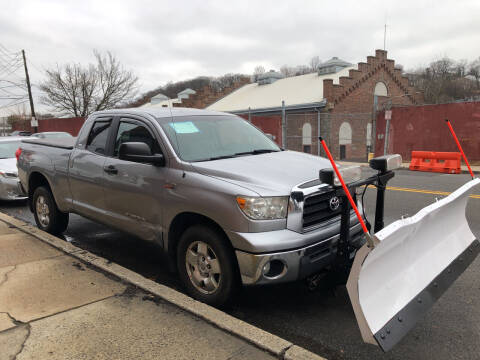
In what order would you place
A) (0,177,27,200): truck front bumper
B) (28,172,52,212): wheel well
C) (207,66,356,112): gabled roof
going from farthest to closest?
(207,66,356,112): gabled roof
(0,177,27,200): truck front bumper
(28,172,52,212): wheel well

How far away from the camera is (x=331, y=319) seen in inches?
132

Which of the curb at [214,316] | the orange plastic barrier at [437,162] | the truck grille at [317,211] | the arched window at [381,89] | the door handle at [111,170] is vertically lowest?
the orange plastic barrier at [437,162]

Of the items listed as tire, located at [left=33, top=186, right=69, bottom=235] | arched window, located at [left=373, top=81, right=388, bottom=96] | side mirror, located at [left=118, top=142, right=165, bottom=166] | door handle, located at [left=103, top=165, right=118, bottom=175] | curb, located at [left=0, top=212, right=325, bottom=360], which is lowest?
curb, located at [left=0, top=212, right=325, bottom=360]

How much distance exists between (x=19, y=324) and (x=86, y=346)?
0.75 meters

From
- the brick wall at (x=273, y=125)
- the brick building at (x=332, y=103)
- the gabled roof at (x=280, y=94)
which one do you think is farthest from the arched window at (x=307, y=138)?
the brick wall at (x=273, y=125)

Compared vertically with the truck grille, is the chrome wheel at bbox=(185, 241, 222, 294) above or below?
below

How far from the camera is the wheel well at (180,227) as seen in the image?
3.39 metres

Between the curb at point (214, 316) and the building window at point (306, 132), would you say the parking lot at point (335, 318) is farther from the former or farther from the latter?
the building window at point (306, 132)

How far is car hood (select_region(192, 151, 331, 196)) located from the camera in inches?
125

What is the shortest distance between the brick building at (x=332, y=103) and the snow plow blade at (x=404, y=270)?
19000 millimetres

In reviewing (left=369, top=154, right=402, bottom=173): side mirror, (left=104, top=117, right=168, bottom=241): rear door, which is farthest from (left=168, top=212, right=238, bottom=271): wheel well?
(left=369, top=154, right=402, bottom=173): side mirror

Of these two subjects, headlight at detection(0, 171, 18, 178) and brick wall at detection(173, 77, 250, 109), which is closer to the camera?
headlight at detection(0, 171, 18, 178)

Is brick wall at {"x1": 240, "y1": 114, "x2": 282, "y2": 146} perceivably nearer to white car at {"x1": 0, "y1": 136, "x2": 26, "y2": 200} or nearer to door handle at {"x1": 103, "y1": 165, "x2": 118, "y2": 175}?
A: white car at {"x1": 0, "y1": 136, "x2": 26, "y2": 200}

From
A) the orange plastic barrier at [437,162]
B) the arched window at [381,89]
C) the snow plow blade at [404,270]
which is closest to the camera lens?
the snow plow blade at [404,270]
